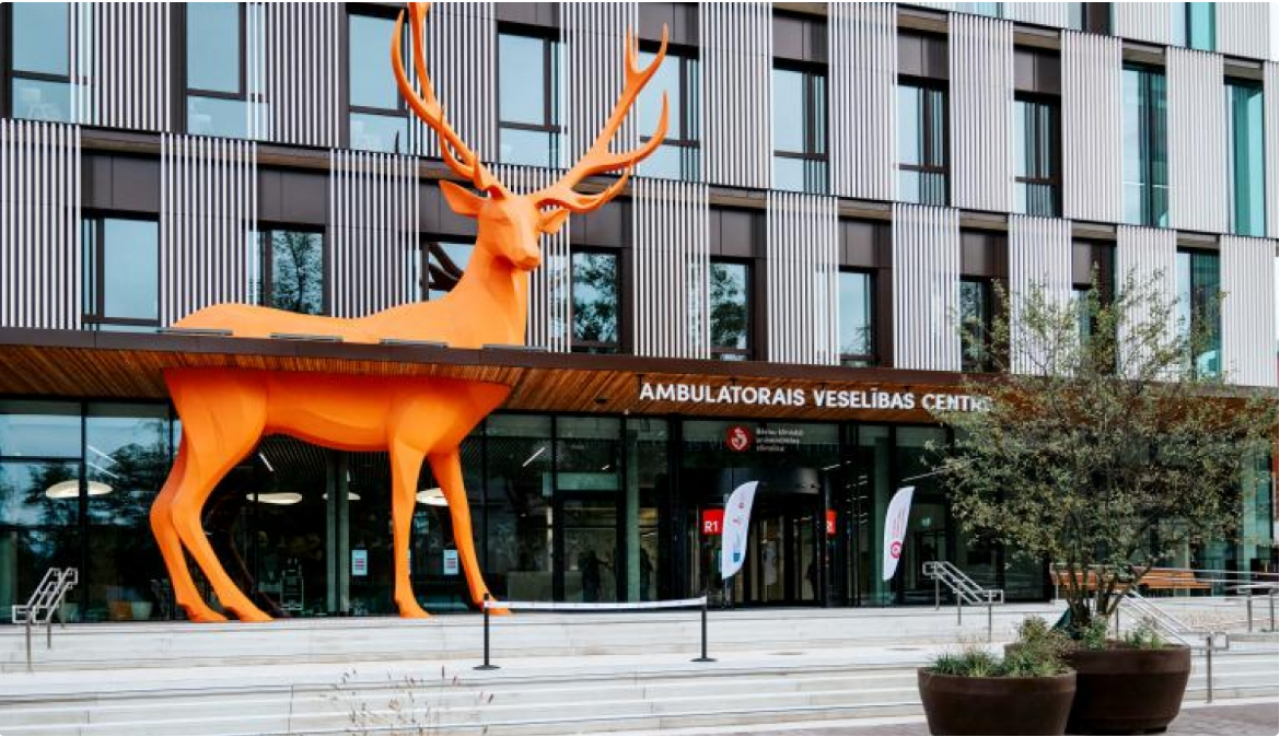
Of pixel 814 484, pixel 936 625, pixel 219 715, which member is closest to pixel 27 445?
pixel 219 715

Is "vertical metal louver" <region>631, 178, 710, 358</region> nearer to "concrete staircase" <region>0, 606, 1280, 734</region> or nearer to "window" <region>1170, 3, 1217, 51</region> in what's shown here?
"concrete staircase" <region>0, 606, 1280, 734</region>

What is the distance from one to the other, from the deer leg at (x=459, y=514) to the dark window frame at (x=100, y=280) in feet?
16.4

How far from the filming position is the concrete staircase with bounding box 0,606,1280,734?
12.5 m

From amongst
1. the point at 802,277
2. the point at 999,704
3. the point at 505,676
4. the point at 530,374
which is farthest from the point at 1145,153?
the point at 999,704

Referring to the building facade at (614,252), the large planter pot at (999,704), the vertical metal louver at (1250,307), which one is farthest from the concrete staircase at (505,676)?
the vertical metal louver at (1250,307)

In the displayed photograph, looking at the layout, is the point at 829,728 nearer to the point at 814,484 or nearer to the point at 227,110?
the point at 814,484

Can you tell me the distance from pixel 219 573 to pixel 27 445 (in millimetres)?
4530

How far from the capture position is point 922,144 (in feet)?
85.6

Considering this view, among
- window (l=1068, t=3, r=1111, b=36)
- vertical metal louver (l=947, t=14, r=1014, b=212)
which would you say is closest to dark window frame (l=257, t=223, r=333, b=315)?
vertical metal louver (l=947, t=14, r=1014, b=212)

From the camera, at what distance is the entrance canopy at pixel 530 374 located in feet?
57.6

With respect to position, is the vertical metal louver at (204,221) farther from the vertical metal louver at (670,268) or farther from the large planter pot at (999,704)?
the large planter pot at (999,704)

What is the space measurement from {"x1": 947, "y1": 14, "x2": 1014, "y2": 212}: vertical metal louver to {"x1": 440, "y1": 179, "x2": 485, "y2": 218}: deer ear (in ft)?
32.5

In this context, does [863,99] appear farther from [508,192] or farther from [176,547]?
[176,547]

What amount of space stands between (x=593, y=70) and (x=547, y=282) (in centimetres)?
374
